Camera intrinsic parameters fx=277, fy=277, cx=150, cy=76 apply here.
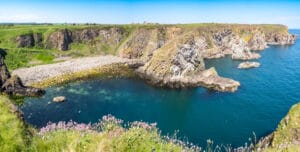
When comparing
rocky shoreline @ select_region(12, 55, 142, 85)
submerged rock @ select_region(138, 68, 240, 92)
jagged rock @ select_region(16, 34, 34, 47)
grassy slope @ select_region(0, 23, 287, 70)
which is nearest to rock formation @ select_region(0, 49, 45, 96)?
rocky shoreline @ select_region(12, 55, 142, 85)

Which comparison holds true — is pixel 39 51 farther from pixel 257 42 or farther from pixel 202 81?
pixel 257 42

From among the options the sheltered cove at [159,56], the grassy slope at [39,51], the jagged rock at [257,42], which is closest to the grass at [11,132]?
the sheltered cove at [159,56]

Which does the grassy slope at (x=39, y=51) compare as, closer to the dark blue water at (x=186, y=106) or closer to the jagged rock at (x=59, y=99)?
the dark blue water at (x=186, y=106)

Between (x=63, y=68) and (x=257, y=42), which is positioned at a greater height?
(x=257, y=42)

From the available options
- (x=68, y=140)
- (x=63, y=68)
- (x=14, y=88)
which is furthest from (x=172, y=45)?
(x=68, y=140)

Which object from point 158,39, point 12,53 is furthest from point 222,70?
point 12,53
